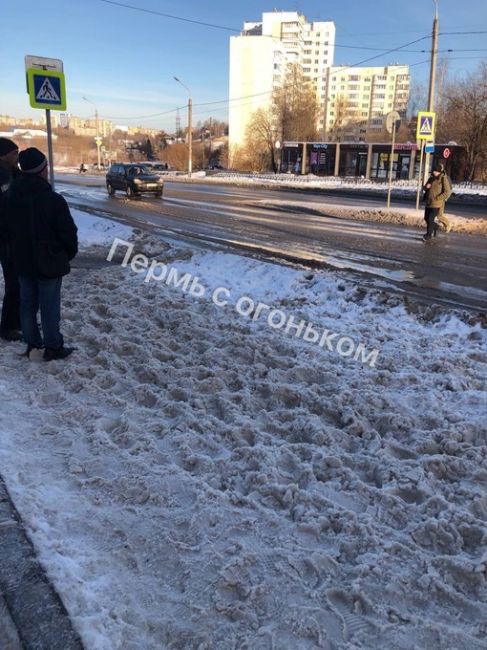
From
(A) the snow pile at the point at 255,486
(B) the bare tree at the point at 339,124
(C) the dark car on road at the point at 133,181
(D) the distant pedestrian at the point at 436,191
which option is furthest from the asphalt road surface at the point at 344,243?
(B) the bare tree at the point at 339,124

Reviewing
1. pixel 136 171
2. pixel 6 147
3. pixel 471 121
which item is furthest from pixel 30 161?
pixel 471 121

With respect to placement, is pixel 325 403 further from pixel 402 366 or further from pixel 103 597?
pixel 103 597

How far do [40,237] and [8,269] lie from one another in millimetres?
1036

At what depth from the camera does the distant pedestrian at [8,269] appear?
5.69 metres

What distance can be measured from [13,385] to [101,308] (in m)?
2.53

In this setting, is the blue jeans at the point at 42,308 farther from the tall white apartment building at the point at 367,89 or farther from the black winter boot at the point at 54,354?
the tall white apartment building at the point at 367,89

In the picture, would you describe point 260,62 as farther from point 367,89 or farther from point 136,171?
point 136,171

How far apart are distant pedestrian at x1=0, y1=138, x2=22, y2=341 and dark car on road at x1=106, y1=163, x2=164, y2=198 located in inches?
843

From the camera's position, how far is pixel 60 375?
5.00 m

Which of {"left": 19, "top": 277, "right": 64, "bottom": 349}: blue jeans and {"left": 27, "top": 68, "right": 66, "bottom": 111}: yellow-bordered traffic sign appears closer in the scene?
{"left": 19, "top": 277, "right": 64, "bottom": 349}: blue jeans

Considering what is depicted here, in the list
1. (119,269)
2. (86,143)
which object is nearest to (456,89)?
(119,269)

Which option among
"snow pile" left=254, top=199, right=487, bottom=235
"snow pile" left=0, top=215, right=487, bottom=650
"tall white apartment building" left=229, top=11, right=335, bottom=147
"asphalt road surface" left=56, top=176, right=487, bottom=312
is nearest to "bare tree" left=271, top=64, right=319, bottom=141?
"tall white apartment building" left=229, top=11, right=335, bottom=147

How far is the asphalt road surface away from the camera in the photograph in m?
9.20

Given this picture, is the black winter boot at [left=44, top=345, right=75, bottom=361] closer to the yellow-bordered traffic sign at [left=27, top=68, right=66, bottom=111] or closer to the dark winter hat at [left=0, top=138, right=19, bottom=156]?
the dark winter hat at [left=0, top=138, right=19, bottom=156]
